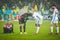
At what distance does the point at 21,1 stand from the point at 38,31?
56cm

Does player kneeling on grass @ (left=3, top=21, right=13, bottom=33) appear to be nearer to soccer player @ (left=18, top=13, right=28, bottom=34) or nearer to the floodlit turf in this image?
the floodlit turf

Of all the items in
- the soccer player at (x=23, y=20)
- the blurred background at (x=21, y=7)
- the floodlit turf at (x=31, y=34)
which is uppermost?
the blurred background at (x=21, y=7)

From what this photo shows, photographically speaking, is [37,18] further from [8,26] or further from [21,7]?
[8,26]

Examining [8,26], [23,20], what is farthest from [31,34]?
[8,26]

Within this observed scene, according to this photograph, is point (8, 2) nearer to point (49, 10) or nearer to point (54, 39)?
point (49, 10)

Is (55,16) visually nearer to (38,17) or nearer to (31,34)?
(38,17)

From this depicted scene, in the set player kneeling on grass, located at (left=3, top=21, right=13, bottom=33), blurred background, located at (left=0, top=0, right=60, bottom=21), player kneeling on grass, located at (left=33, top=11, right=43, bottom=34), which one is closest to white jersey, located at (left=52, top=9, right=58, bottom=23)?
blurred background, located at (left=0, top=0, right=60, bottom=21)

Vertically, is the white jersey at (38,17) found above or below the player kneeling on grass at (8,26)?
above

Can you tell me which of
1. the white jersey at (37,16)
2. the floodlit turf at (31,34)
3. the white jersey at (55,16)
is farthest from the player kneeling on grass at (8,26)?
the white jersey at (55,16)

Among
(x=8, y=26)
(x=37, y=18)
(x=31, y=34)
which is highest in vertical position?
(x=37, y=18)

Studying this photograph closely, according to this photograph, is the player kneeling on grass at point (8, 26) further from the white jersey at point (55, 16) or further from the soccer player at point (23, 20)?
the white jersey at point (55, 16)

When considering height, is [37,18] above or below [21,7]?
below

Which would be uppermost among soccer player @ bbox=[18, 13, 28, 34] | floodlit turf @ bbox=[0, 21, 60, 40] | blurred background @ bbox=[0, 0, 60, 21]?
blurred background @ bbox=[0, 0, 60, 21]

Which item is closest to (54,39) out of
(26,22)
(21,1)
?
(26,22)
